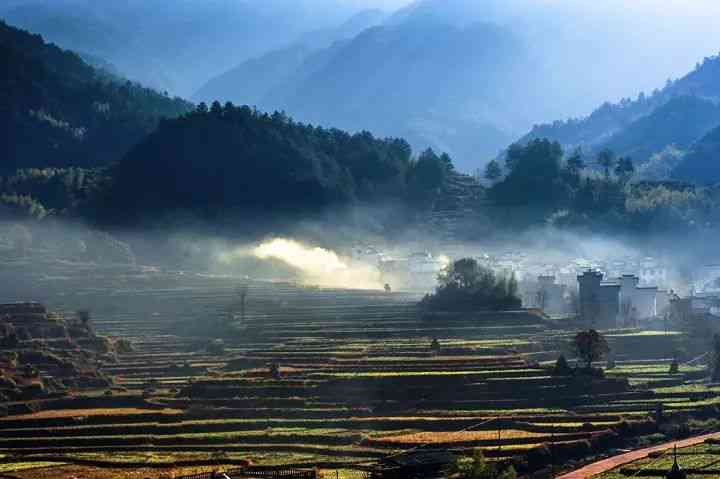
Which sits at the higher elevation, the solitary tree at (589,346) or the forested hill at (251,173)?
the forested hill at (251,173)

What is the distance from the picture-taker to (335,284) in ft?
353

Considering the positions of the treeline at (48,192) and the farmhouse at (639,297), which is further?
the treeline at (48,192)

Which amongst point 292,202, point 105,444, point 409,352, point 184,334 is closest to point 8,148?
point 292,202

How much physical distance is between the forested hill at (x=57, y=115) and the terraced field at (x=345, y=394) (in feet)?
264

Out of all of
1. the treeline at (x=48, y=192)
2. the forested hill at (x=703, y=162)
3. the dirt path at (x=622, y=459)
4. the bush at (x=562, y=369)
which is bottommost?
the dirt path at (x=622, y=459)

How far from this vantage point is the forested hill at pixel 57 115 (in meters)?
156

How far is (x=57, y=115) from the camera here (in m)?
164

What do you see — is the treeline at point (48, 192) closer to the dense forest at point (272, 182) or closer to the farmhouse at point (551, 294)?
the dense forest at point (272, 182)

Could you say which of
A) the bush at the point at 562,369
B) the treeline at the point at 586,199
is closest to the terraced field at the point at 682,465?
the bush at the point at 562,369

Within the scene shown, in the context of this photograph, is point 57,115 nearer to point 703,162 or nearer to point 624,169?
point 624,169

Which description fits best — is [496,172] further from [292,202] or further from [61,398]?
[61,398]

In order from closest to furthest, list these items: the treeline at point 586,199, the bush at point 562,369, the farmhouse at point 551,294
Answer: the bush at point 562,369 < the farmhouse at point 551,294 < the treeline at point 586,199

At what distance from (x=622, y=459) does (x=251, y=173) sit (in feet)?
298

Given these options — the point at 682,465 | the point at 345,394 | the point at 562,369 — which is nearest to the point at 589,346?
the point at 562,369
